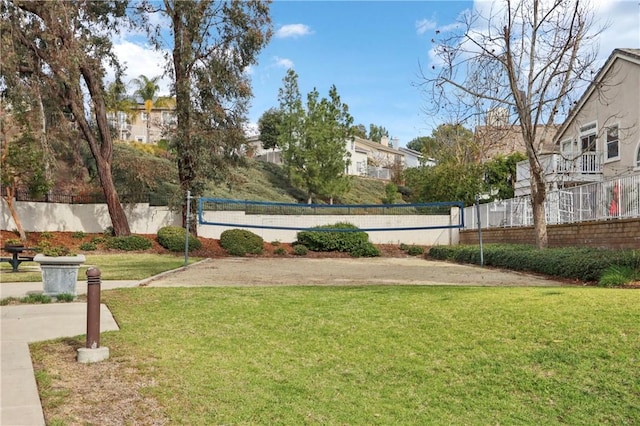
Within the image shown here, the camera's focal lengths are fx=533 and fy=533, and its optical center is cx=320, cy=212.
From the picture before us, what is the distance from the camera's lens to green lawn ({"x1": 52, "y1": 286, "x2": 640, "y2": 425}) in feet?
12.6

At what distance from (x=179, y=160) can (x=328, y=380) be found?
19028 mm

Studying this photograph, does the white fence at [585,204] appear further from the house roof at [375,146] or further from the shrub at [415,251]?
the house roof at [375,146]

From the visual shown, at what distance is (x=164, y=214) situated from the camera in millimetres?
24281

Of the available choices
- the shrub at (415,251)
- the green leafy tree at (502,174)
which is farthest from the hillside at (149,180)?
the green leafy tree at (502,174)

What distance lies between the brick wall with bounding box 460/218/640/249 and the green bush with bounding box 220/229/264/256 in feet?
33.0

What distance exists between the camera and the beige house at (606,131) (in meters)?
21.0

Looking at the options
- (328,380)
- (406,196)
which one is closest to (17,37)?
(328,380)

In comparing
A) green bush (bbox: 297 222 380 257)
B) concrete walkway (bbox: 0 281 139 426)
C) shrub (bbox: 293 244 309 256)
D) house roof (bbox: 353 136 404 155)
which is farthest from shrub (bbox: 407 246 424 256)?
house roof (bbox: 353 136 404 155)

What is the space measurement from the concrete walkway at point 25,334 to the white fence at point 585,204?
11949 millimetres

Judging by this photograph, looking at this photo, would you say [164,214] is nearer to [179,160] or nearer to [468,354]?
[179,160]

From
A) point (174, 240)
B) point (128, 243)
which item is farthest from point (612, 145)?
point (128, 243)

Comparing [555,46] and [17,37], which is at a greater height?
[17,37]

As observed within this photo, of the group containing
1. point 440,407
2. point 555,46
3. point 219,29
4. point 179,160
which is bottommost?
point 440,407

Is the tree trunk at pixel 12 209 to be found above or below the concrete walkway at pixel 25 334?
above
